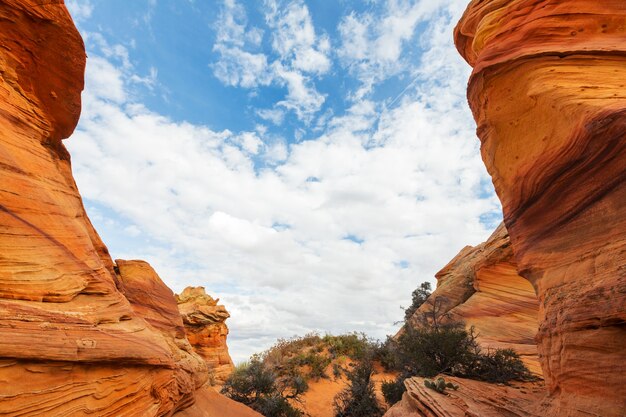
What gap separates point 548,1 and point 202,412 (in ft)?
50.7

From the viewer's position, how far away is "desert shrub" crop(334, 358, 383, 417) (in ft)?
44.8

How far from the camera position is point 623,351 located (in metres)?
4.87

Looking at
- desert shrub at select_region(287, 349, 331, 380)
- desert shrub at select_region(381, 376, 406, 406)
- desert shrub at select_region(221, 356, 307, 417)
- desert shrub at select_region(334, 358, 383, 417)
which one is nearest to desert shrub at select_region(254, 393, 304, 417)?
desert shrub at select_region(221, 356, 307, 417)

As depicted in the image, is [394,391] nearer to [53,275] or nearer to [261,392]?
[261,392]

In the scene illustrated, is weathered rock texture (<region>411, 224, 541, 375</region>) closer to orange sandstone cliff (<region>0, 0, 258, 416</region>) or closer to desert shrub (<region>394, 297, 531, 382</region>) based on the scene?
desert shrub (<region>394, 297, 531, 382</region>)

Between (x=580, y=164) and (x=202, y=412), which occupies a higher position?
(x=580, y=164)

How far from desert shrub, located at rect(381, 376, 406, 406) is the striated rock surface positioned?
3.87m

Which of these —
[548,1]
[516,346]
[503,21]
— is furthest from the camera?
[516,346]

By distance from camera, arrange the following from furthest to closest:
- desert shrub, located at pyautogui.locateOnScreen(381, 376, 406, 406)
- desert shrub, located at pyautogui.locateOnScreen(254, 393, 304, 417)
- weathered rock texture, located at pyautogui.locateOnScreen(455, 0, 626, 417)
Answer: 1. desert shrub, located at pyautogui.locateOnScreen(381, 376, 406, 406)
2. desert shrub, located at pyautogui.locateOnScreen(254, 393, 304, 417)
3. weathered rock texture, located at pyautogui.locateOnScreen(455, 0, 626, 417)

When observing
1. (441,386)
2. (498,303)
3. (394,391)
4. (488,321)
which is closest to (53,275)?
(441,386)

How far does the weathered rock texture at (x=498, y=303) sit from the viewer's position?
1461cm

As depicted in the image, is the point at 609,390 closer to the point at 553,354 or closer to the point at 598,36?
the point at 553,354

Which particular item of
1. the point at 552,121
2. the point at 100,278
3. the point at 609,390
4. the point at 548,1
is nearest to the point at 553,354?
the point at 609,390

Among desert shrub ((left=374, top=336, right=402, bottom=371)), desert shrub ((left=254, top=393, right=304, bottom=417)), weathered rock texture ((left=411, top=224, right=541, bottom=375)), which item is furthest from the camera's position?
desert shrub ((left=374, top=336, right=402, bottom=371))
